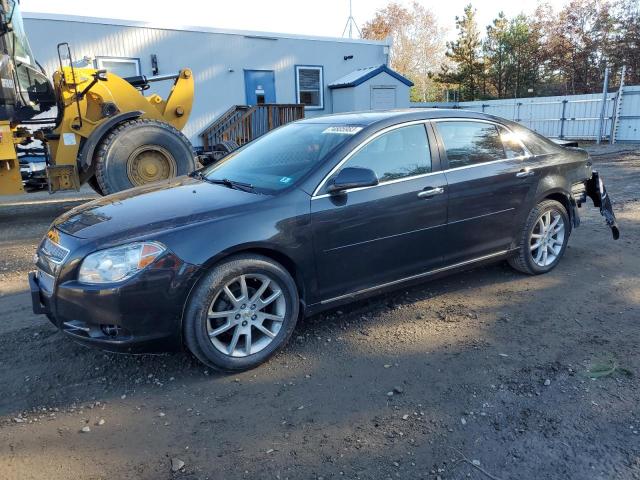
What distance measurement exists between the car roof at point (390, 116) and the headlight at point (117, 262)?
6.28 feet

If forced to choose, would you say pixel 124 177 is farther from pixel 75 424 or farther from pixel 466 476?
pixel 466 476

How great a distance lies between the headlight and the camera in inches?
115

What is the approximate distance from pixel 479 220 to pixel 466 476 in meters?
2.40

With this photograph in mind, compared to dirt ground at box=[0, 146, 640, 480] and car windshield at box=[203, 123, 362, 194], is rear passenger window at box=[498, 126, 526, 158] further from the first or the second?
car windshield at box=[203, 123, 362, 194]

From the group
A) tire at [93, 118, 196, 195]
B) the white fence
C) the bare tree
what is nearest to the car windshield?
tire at [93, 118, 196, 195]

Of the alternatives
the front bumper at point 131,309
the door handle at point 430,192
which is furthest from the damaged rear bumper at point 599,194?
the front bumper at point 131,309

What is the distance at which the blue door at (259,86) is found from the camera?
1533 centimetres

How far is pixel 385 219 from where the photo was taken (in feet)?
12.2

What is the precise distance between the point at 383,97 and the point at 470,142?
13.3 m

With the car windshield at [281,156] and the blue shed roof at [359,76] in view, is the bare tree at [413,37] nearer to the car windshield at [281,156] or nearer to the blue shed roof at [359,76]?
the blue shed roof at [359,76]

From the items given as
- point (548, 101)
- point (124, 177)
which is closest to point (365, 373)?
point (124, 177)

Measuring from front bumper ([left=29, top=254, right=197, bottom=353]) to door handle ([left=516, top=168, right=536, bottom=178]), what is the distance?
9.93 ft

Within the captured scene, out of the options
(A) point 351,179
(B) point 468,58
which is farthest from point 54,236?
(B) point 468,58

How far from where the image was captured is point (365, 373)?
324 centimetres
